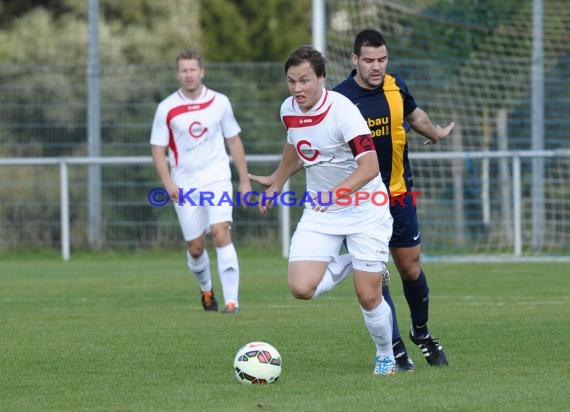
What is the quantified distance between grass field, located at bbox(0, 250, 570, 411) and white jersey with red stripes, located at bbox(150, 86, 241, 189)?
4.05 ft

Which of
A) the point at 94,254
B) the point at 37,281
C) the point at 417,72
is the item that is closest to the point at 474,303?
the point at 37,281

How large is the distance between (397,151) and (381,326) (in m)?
1.16

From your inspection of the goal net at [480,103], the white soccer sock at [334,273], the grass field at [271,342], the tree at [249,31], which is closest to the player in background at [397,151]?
the grass field at [271,342]

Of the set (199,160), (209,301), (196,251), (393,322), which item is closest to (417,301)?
(393,322)

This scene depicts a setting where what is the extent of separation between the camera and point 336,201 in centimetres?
732

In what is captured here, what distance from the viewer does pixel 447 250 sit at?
17781 mm

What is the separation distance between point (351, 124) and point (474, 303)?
4834 millimetres

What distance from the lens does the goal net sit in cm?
1773

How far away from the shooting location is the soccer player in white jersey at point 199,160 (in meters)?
11.4

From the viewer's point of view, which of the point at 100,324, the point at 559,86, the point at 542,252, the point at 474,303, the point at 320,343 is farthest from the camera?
the point at 559,86

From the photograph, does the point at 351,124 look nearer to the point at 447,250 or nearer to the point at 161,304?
the point at 161,304

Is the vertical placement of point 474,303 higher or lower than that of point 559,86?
lower

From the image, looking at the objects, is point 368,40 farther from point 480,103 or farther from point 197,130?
point 480,103

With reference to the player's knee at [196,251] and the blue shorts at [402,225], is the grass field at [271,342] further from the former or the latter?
the blue shorts at [402,225]
